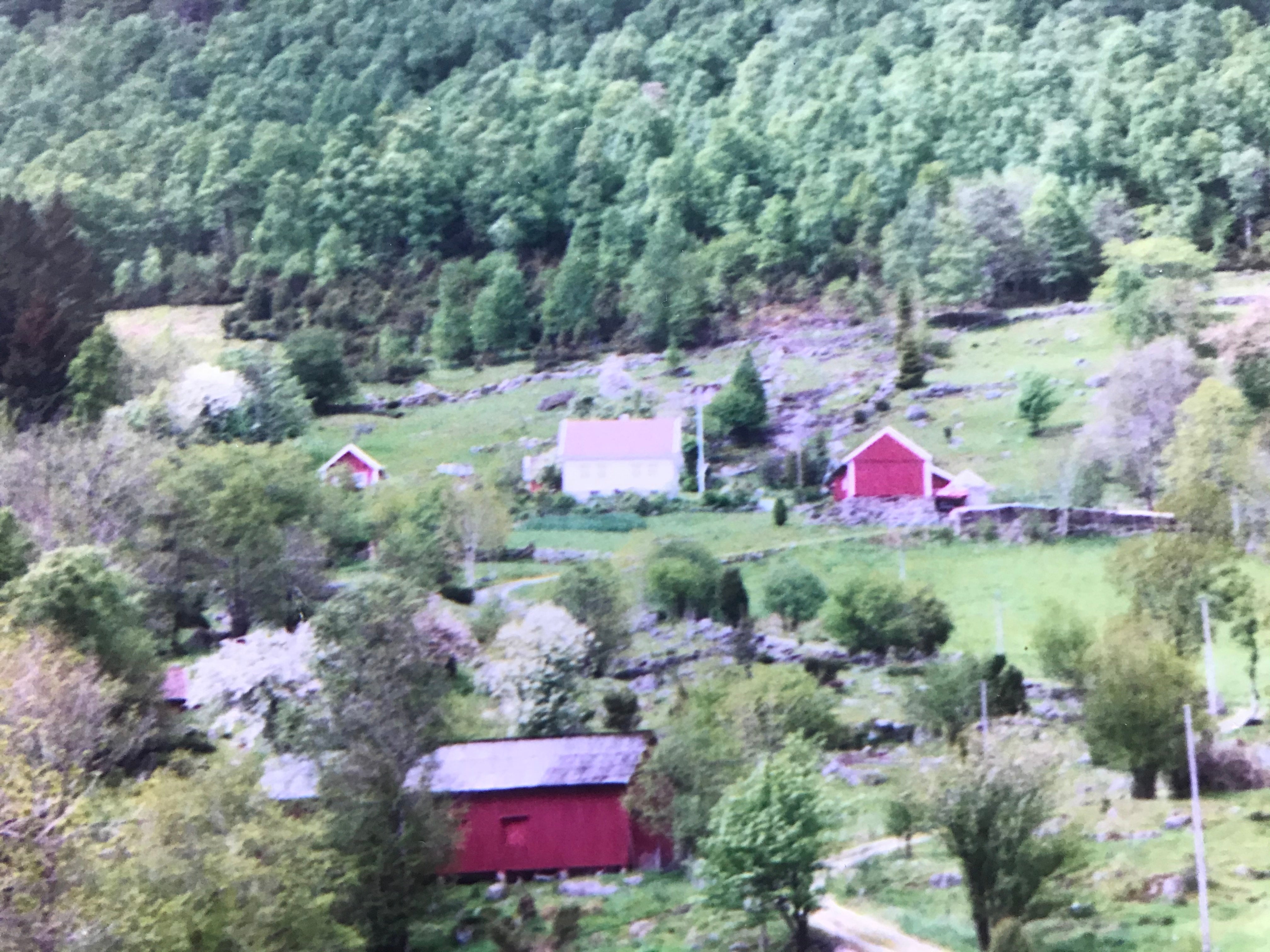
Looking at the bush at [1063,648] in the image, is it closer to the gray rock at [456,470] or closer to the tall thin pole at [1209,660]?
the tall thin pole at [1209,660]

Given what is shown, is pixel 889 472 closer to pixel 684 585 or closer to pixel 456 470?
pixel 684 585

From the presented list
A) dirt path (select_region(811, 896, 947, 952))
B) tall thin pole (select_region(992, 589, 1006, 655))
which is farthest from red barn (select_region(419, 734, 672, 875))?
tall thin pole (select_region(992, 589, 1006, 655))

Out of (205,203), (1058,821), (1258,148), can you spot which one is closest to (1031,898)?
(1058,821)

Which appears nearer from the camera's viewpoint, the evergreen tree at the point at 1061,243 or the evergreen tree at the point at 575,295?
the evergreen tree at the point at 1061,243

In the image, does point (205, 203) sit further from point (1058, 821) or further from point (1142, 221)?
point (1058, 821)

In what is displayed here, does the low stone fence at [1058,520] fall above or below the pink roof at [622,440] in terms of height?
below

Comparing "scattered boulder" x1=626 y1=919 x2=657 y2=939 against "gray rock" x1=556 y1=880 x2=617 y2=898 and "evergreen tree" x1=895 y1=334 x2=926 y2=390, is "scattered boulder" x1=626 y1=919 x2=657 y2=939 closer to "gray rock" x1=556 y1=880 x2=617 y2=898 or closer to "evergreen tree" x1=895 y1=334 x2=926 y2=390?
"gray rock" x1=556 y1=880 x2=617 y2=898

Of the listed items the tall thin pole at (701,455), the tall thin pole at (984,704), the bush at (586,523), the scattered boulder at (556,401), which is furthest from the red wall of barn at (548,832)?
the scattered boulder at (556,401)
